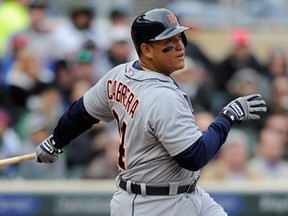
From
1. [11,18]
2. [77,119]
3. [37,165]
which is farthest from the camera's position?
[11,18]

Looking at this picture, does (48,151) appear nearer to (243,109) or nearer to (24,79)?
(243,109)

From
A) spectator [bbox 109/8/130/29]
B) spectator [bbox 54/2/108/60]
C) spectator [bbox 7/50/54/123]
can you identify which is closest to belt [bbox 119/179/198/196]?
spectator [bbox 7/50/54/123]

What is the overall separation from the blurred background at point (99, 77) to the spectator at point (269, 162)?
12mm

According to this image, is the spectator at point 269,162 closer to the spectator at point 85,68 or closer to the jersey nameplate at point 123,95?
the spectator at point 85,68

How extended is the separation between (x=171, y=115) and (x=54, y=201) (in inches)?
145

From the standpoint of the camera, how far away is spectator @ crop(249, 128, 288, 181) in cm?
959

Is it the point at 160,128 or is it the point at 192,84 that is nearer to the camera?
the point at 160,128

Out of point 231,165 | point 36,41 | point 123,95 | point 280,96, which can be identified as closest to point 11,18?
point 36,41

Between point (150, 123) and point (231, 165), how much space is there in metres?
4.16

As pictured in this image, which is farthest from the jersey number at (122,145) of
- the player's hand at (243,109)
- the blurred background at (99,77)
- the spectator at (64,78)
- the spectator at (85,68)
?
the spectator at (85,68)

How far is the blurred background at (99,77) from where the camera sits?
29.2 ft

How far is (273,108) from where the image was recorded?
10977 mm

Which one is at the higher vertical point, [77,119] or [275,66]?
[77,119]

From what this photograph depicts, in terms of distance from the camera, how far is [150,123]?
17.4 feet
